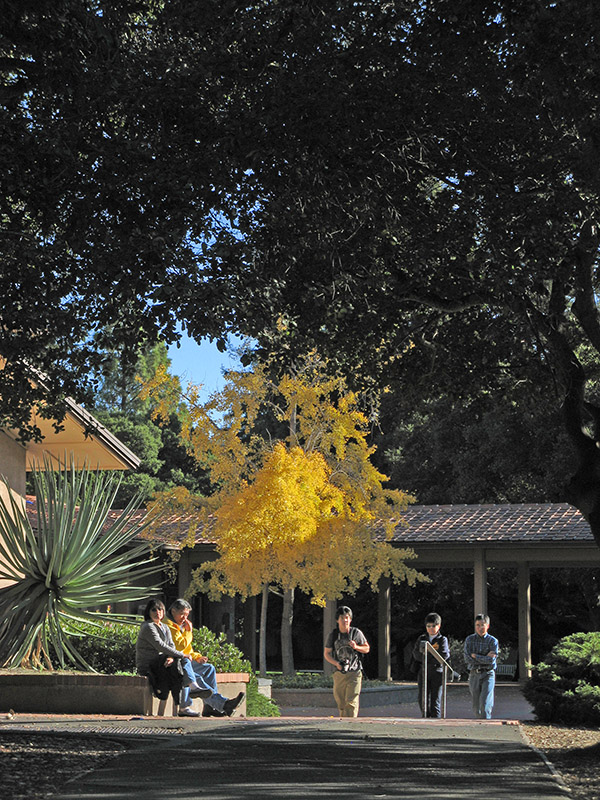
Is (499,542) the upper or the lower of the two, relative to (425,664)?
upper

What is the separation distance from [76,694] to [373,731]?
12.5 feet

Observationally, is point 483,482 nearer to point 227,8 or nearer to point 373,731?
point 373,731

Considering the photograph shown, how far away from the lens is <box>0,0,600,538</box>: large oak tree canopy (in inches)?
349

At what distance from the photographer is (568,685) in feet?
48.3

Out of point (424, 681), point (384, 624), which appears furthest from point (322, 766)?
point (384, 624)

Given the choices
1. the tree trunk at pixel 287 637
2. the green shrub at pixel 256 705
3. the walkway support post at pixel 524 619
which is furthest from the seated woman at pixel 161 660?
the walkway support post at pixel 524 619

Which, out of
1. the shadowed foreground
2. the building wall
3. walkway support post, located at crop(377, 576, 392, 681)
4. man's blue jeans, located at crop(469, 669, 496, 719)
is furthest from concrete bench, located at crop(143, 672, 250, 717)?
walkway support post, located at crop(377, 576, 392, 681)

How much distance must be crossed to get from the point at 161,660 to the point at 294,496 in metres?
9.49

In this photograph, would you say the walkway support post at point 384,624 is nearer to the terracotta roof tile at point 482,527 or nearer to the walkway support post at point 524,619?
the terracotta roof tile at point 482,527

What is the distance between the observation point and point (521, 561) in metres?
26.9

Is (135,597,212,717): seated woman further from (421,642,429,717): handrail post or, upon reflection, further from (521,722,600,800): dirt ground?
(521,722,600,800): dirt ground

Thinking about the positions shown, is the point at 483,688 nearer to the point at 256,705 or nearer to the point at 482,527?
the point at 256,705

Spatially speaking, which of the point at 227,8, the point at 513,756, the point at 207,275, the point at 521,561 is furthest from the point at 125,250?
the point at 521,561

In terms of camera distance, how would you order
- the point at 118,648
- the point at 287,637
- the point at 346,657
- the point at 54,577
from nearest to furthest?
the point at 346,657 → the point at 54,577 → the point at 118,648 → the point at 287,637
